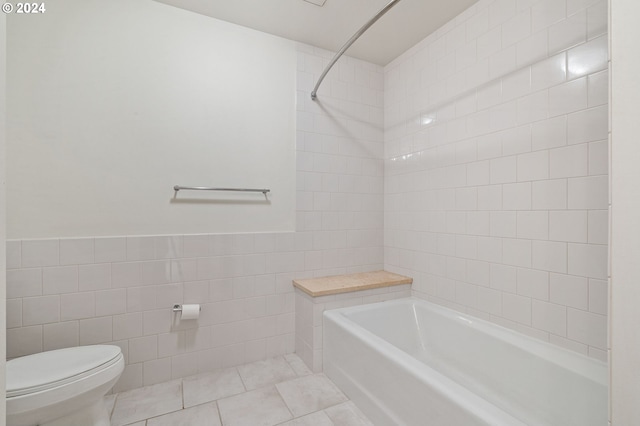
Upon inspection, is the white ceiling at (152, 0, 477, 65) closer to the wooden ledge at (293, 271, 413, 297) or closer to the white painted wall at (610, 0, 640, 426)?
the white painted wall at (610, 0, 640, 426)

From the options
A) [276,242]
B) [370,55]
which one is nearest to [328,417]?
[276,242]

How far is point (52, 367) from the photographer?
1.34 metres

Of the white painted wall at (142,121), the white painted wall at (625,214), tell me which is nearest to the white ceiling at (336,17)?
the white painted wall at (142,121)

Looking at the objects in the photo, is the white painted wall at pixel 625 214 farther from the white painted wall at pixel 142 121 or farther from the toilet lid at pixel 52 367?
the toilet lid at pixel 52 367

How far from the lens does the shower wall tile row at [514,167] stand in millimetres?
1366

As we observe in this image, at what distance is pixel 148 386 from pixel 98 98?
5.96 feet

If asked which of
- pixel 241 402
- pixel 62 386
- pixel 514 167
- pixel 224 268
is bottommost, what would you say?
pixel 241 402

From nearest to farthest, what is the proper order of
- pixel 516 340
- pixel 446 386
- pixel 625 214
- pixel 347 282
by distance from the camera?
pixel 625 214 < pixel 446 386 < pixel 516 340 < pixel 347 282

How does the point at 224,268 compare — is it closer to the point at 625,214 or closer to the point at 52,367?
the point at 52,367

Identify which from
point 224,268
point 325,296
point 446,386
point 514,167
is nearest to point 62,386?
point 224,268

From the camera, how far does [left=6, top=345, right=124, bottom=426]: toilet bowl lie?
118 centimetres

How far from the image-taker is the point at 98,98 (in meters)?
1.76

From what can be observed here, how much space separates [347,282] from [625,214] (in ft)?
5.52

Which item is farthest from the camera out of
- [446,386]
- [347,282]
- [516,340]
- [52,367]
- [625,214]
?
[347,282]
